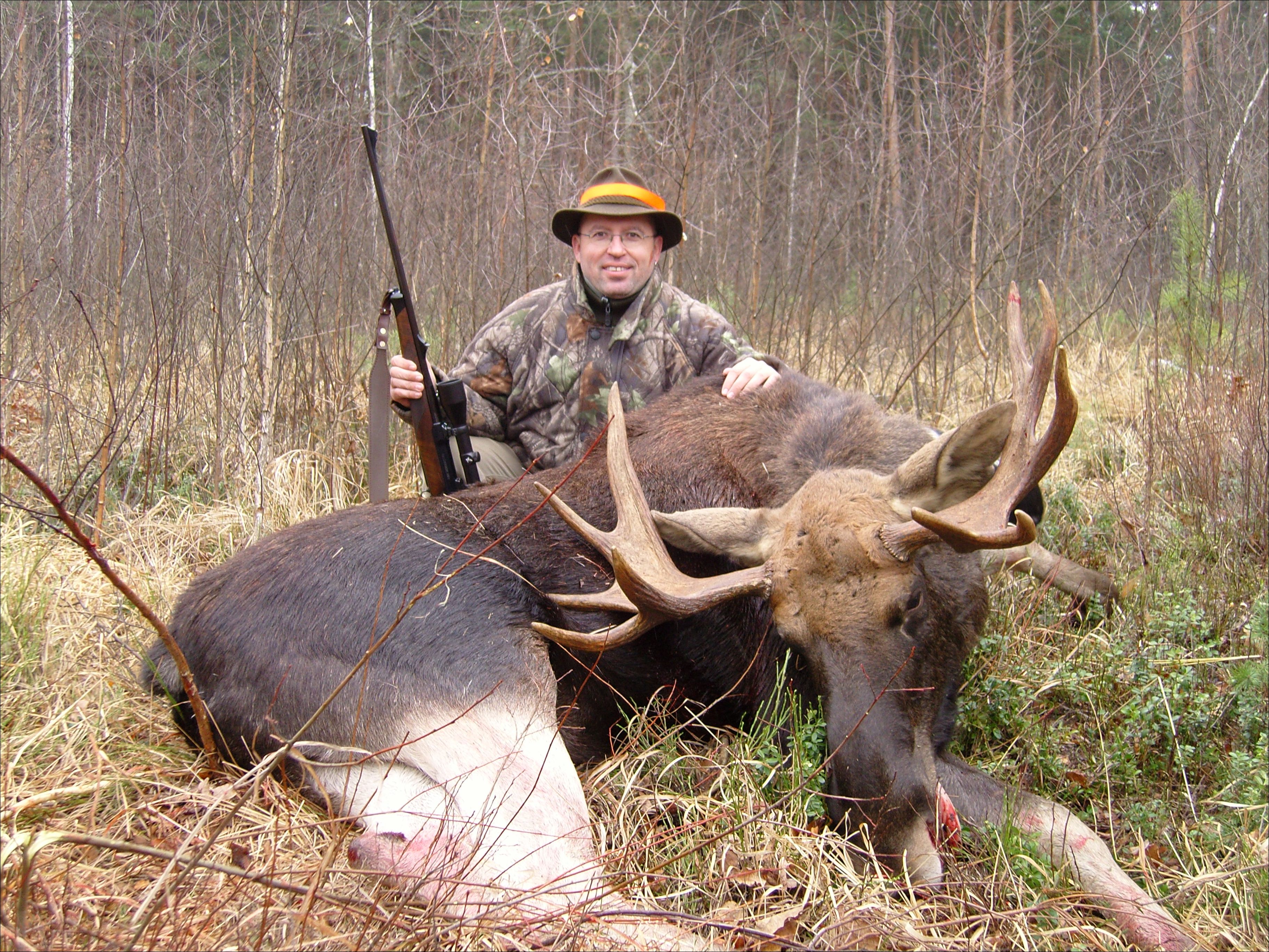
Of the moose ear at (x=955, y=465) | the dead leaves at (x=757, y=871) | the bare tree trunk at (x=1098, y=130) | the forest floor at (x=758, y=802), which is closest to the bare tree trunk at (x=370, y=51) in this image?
the forest floor at (x=758, y=802)

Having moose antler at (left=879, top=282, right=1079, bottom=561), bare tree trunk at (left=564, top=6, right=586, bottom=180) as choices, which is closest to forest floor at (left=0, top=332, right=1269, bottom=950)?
moose antler at (left=879, top=282, right=1079, bottom=561)

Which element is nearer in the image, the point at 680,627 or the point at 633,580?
the point at 633,580

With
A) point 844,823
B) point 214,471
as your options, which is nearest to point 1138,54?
point 844,823

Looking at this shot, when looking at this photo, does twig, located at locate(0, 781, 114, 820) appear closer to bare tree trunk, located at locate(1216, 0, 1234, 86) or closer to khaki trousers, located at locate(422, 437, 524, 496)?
khaki trousers, located at locate(422, 437, 524, 496)

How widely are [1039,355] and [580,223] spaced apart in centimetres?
288

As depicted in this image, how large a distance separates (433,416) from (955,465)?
98.3 inches

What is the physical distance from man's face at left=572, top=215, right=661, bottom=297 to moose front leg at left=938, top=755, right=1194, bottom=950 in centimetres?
294

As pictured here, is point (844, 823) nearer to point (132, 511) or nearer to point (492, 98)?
point (132, 511)

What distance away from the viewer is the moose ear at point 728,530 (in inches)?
135

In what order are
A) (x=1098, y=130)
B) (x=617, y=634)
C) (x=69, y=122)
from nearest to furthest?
1. (x=617, y=634)
2. (x=69, y=122)
3. (x=1098, y=130)

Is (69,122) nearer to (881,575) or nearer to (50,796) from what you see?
(50,796)

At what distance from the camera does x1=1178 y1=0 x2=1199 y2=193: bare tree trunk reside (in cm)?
782

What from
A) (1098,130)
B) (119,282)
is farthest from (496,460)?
(1098,130)

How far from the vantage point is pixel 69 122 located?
6695mm
